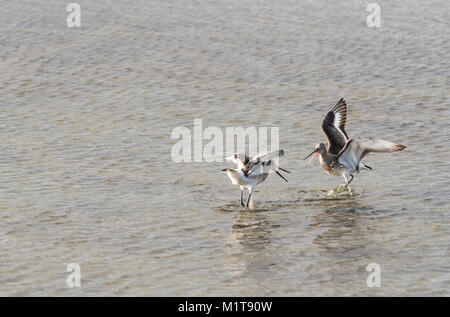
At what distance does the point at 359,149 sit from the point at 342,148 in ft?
1.55

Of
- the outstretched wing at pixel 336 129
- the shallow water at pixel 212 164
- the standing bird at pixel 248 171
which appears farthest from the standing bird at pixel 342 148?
the standing bird at pixel 248 171

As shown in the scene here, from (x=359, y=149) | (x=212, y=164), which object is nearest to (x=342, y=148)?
(x=359, y=149)

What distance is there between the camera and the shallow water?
11625 mm

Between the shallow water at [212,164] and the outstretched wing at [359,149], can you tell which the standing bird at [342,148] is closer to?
the outstretched wing at [359,149]

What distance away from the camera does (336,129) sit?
15977mm

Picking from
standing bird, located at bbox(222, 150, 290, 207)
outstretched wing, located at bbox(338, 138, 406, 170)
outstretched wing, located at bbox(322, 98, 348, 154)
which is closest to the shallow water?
standing bird, located at bbox(222, 150, 290, 207)

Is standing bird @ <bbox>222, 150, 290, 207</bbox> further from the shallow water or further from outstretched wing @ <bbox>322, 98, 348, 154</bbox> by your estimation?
outstretched wing @ <bbox>322, 98, 348, 154</bbox>

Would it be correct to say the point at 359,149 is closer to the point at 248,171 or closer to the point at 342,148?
the point at 342,148

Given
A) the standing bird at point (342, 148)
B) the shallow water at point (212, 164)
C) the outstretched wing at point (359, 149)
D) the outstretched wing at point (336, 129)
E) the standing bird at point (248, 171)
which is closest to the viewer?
the shallow water at point (212, 164)

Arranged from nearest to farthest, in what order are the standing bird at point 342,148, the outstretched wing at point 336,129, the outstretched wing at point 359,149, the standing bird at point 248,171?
the standing bird at point 248,171 → the outstretched wing at point 359,149 → the standing bird at point 342,148 → the outstretched wing at point 336,129

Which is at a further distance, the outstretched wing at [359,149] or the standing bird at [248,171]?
the outstretched wing at [359,149]

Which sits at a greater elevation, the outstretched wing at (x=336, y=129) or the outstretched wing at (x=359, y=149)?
the outstretched wing at (x=336, y=129)

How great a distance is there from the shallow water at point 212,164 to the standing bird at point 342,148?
1.21 feet

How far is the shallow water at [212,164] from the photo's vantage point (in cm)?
1162
